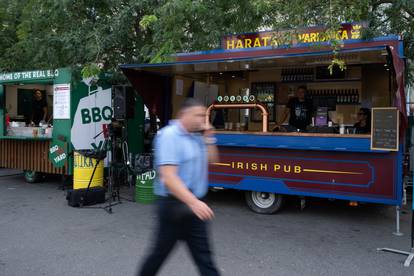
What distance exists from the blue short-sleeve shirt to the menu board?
634 centimetres

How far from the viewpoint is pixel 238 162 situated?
23.4 feet

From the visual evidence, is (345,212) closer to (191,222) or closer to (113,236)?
(113,236)

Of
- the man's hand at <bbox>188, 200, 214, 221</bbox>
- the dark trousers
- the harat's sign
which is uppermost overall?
the harat's sign

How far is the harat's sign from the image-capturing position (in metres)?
5.60

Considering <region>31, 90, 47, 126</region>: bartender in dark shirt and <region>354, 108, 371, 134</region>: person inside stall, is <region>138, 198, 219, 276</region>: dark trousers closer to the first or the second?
<region>354, 108, 371, 134</region>: person inside stall

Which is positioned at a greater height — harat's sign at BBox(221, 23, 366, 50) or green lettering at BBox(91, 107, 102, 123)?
harat's sign at BBox(221, 23, 366, 50)

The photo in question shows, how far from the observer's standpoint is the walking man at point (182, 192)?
10.2 feet

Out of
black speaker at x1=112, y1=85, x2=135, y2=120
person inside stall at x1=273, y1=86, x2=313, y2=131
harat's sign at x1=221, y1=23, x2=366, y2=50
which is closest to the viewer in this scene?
harat's sign at x1=221, y1=23, x2=366, y2=50

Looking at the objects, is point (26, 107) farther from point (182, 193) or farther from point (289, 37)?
point (182, 193)

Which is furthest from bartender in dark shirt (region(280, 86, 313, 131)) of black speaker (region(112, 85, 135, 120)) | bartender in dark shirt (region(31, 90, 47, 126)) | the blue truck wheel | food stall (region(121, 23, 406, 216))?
bartender in dark shirt (region(31, 90, 47, 126))

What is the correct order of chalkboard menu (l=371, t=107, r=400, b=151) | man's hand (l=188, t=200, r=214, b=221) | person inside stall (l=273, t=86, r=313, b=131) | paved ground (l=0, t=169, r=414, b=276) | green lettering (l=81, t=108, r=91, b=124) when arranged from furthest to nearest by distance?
green lettering (l=81, t=108, r=91, b=124) → person inside stall (l=273, t=86, r=313, b=131) → chalkboard menu (l=371, t=107, r=400, b=151) → paved ground (l=0, t=169, r=414, b=276) → man's hand (l=188, t=200, r=214, b=221)

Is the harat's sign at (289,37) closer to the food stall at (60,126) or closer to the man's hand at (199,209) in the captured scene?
the man's hand at (199,209)

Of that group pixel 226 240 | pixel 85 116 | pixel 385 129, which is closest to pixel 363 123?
pixel 385 129

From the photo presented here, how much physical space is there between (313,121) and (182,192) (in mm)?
6450
